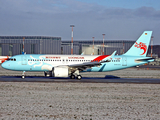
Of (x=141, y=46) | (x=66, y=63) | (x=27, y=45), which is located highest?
(x=27, y=45)

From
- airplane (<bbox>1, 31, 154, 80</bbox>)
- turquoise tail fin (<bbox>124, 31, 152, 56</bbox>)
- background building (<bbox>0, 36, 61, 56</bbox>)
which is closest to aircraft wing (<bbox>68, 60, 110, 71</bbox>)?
airplane (<bbox>1, 31, 154, 80</bbox>)

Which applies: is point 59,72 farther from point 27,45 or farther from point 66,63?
point 27,45

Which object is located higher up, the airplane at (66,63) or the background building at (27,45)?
the background building at (27,45)

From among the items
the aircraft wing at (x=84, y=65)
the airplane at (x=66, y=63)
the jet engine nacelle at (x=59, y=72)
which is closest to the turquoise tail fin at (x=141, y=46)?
the airplane at (x=66, y=63)

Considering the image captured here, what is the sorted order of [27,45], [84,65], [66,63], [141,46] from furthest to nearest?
[27,45] → [141,46] → [66,63] → [84,65]

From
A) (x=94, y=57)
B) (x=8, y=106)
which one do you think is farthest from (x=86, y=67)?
(x=8, y=106)

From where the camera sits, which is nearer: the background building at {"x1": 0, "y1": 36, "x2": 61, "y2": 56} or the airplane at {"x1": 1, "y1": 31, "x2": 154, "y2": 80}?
the airplane at {"x1": 1, "y1": 31, "x2": 154, "y2": 80}

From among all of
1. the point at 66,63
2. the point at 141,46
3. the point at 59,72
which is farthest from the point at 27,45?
the point at 59,72

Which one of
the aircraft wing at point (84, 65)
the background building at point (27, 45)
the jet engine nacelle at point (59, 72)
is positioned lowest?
the jet engine nacelle at point (59, 72)

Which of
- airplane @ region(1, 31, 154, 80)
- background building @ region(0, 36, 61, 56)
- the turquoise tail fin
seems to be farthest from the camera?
background building @ region(0, 36, 61, 56)

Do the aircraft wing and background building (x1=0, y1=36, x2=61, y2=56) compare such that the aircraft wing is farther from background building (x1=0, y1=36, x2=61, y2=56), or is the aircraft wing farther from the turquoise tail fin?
background building (x1=0, y1=36, x2=61, y2=56)

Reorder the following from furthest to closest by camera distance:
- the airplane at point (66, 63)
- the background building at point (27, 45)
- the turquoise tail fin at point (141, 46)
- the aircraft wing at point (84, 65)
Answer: the background building at point (27, 45) → the turquoise tail fin at point (141, 46) → the airplane at point (66, 63) → the aircraft wing at point (84, 65)

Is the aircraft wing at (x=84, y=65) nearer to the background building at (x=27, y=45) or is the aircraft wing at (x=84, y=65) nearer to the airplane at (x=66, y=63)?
the airplane at (x=66, y=63)

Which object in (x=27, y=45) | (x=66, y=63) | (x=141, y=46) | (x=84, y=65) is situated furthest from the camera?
(x=27, y=45)
